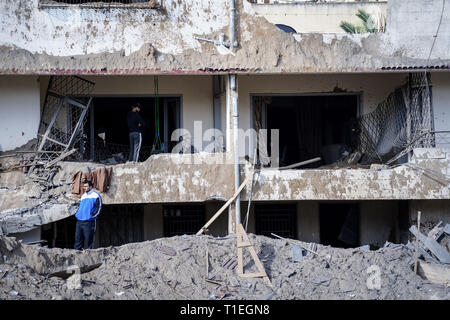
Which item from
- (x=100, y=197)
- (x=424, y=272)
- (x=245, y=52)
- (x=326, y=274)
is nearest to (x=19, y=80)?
(x=100, y=197)

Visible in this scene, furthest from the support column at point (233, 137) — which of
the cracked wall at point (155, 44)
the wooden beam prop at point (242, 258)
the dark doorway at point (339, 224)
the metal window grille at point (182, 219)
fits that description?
the dark doorway at point (339, 224)

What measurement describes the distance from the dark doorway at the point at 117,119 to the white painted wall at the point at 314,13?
951 centimetres

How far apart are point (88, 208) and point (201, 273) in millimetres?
2460

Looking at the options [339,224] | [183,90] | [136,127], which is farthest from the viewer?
[339,224]

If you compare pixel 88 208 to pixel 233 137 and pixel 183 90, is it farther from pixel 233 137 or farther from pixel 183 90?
pixel 183 90

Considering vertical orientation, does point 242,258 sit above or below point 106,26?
below

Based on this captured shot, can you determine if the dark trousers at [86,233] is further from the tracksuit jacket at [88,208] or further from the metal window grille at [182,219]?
the metal window grille at [182,219]

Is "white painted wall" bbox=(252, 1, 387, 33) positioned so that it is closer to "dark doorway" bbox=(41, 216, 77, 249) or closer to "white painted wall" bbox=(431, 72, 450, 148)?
"white painted wall" bbox=(431, 72, 450, 148)

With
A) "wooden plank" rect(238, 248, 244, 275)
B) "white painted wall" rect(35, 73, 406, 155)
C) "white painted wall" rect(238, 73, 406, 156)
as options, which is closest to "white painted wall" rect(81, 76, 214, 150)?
"white painted wall" rect(35, 73, 406, 155)

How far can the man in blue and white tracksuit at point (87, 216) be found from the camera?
1503 cm

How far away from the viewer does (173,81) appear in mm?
18875

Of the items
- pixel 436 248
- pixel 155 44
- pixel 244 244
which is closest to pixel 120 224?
pixel 155 44

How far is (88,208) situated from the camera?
15.0m

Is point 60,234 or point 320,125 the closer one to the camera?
point 60,234
